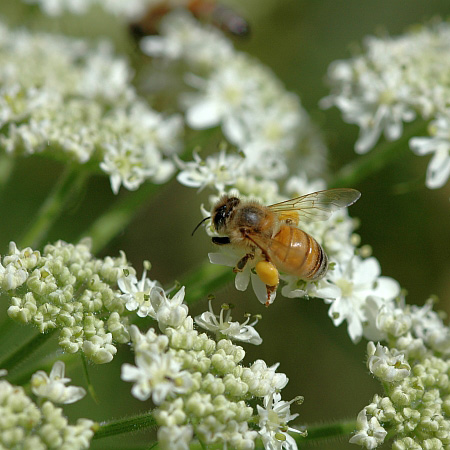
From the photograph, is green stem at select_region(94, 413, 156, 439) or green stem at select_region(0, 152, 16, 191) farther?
green stem at select_region(0, 152, 16, 191)

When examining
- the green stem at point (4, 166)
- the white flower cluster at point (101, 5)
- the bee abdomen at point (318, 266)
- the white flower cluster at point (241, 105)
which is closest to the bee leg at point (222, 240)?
the bee abdomen at point (318, 266)

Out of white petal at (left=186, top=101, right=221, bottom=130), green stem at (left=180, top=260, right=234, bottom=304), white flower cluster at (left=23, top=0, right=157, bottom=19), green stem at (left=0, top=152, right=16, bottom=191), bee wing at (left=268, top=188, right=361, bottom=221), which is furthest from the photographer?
white flower cluster at (left=23, top=0, right=157, bottom=19)

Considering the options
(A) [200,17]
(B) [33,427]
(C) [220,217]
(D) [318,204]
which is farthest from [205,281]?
(A) [200,17]

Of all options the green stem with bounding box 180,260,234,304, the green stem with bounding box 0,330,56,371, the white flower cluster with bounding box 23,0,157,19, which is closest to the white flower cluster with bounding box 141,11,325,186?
the white flower cluster with bounding box 23,0,157,19

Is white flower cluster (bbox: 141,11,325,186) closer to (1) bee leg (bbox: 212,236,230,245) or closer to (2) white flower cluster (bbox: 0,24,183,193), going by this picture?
(2) white flower cluster (bbox: 0,24,183,193)

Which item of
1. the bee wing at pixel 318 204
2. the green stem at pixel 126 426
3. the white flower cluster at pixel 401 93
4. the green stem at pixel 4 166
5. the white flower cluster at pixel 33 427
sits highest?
the white flower cluster at pixel 401 93

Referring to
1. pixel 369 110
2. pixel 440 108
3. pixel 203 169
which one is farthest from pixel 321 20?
pixel 203 169

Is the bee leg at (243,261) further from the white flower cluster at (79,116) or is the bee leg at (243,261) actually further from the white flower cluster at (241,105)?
the white flower cluster at (241,105)
